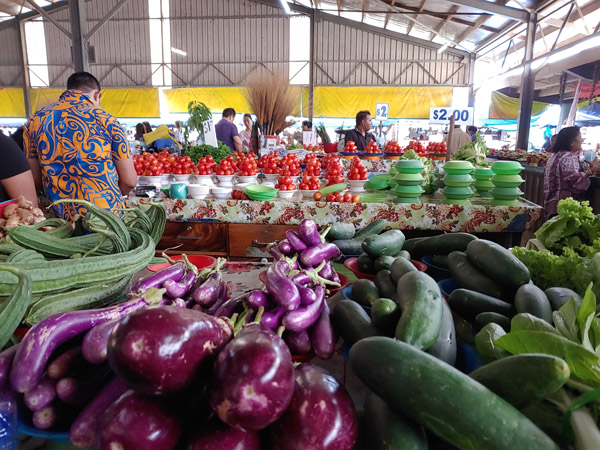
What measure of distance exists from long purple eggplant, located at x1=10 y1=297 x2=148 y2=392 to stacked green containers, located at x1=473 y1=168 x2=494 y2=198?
3045 mm

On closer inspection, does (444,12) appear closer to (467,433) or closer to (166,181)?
(166,181)

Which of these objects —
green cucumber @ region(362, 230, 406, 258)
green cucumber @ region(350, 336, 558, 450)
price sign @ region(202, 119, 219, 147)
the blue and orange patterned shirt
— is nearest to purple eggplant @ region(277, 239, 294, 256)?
green cucumber @ region(362, 230, 406, 258)

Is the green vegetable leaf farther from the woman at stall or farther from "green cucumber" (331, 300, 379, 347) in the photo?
the woman at stall

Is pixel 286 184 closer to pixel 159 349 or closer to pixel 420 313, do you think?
pixel 420 313

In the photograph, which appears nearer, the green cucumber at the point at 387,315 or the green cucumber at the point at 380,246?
the green cucumber at the point at 387,315

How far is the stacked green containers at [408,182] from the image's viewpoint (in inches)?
120

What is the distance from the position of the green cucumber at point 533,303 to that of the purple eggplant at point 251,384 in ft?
2.15

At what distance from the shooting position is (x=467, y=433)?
0.60 m

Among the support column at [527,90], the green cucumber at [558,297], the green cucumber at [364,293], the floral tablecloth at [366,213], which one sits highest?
the support column at [527,90]

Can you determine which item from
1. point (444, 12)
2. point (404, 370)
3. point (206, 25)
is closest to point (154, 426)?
point (404, 370)

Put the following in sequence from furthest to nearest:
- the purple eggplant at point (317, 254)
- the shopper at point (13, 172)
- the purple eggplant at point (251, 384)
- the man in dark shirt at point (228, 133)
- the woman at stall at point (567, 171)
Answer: the man in dark shirt at point (228, 133) → the woman at stall at point (567, 171) → the shopper at point (13, 172) → the purple eggplant at point (317, 254) → the purple eggplant at point (251, 384)

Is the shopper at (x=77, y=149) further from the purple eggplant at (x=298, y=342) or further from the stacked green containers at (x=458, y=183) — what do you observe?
the stacked green containers at (x=458, y=183)

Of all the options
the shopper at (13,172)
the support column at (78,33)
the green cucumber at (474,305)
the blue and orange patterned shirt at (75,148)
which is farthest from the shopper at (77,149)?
the support column at (78,33)

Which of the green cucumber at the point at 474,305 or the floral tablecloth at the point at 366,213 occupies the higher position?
the green cucumber at the point at 474,305
